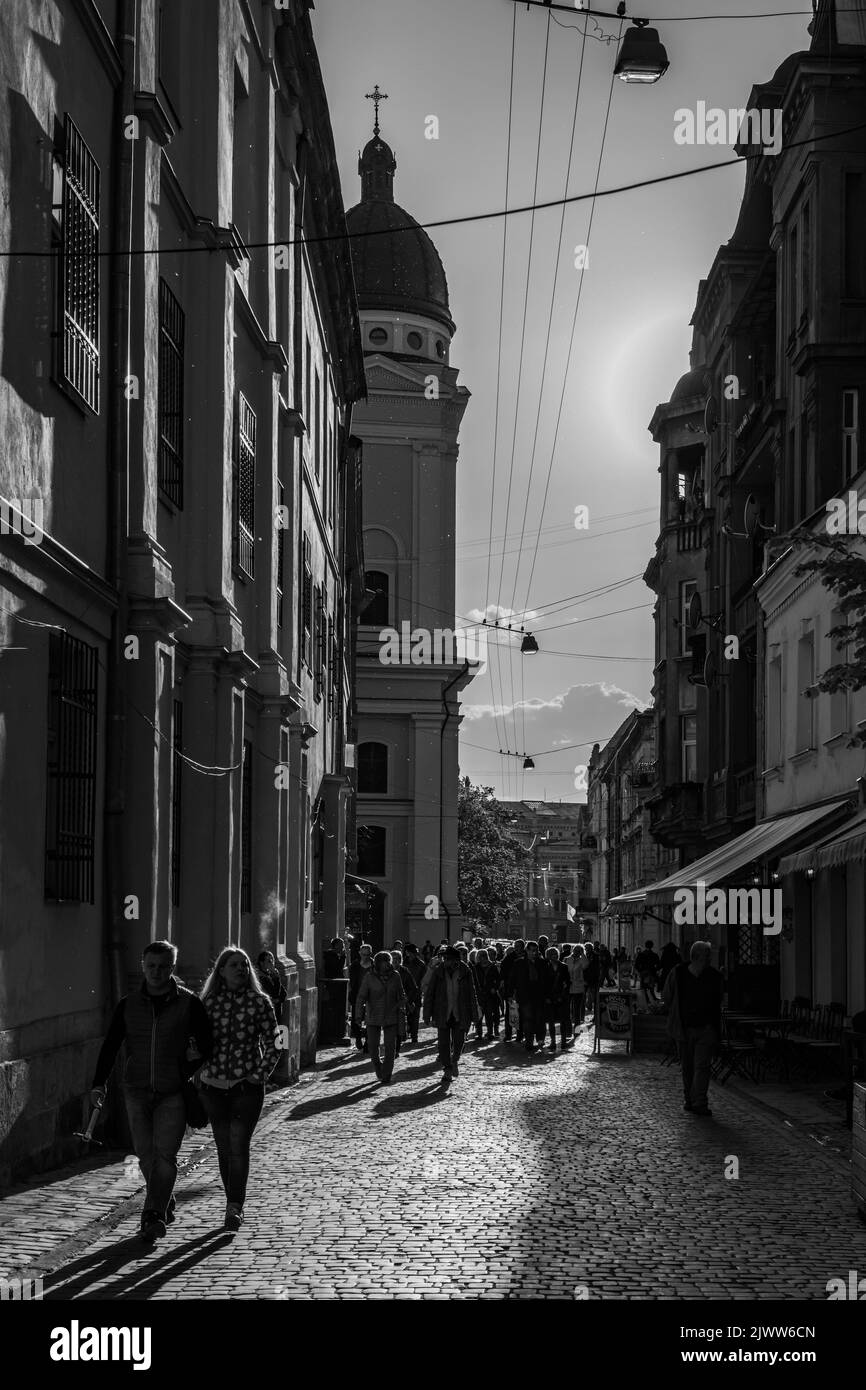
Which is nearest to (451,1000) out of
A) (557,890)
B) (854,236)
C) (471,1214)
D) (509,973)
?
(509,973)

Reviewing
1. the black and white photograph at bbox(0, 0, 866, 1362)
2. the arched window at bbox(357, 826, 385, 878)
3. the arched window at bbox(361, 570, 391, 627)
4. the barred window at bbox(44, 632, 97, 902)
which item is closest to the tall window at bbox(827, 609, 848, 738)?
the black and white photograph at bbox(0, 0, 866, 1362)

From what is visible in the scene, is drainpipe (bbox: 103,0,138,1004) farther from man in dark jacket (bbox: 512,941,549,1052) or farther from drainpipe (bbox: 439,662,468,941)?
drainpipe (bbox: 439,662,468,941)

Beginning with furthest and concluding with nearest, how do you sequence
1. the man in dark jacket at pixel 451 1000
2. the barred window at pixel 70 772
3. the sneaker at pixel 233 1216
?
the man in dark jacket at pixel 451 1000 → the barred window at pixel 70 772 → the sneaker at pixel 233 1216

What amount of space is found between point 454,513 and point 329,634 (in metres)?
33.3

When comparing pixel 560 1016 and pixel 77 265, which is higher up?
pixel 77 265

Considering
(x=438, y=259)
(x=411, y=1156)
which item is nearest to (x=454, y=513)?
(x=438, y=259)

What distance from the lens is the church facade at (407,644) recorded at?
221 ft

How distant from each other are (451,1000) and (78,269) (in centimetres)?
1132

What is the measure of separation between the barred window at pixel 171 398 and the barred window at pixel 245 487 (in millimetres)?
2375

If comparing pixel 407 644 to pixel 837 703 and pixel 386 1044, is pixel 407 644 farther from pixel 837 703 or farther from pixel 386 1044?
pixel 386 1044

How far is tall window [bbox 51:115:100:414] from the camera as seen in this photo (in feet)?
45.8

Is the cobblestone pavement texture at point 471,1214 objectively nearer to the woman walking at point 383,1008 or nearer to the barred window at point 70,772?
the barred window at point 70,772

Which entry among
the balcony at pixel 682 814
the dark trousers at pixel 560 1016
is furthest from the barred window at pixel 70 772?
the balcony at pixel 682 814

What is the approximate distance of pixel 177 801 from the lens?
1895 centimetres
